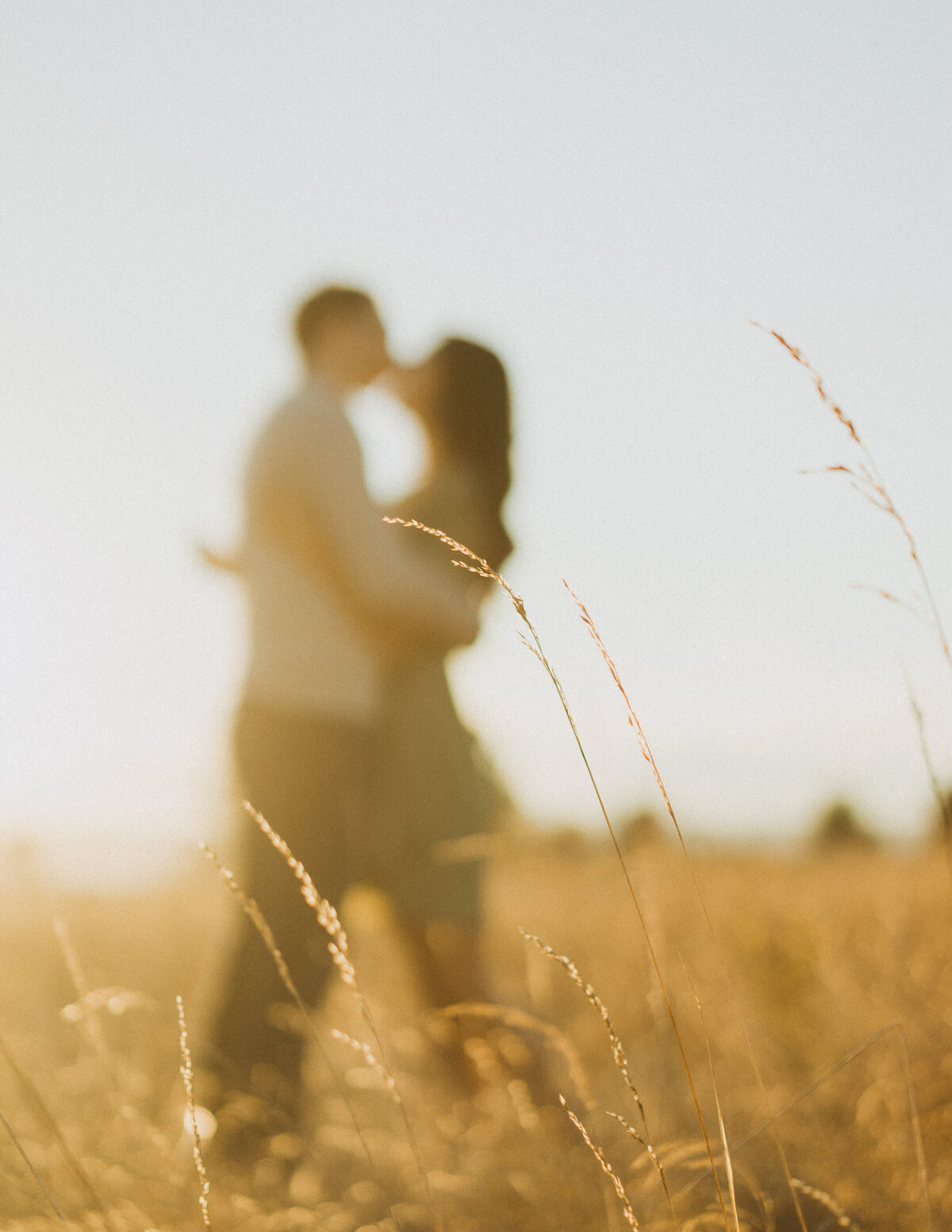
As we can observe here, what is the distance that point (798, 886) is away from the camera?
5.32 m

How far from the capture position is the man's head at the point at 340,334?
1.99 metres

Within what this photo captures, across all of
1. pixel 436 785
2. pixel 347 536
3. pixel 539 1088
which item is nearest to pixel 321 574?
pixel 347 536

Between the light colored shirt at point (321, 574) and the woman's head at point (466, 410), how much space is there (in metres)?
0.31

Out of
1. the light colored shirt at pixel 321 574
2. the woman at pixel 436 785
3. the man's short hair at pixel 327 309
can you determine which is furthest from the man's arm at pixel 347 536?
the man's short hair at pixel 327 309

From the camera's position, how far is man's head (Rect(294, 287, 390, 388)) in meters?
1.99

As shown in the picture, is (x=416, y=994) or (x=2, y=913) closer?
(x=416, y=994)

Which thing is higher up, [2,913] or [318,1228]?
[318,1228]

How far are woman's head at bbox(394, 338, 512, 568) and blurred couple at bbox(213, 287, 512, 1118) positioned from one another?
0.06m

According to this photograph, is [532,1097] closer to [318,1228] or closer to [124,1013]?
[318,1228]

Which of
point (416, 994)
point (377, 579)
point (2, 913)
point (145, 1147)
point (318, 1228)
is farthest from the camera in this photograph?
point (2, 913)

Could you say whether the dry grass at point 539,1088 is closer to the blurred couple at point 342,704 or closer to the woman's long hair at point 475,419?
the blurred couple at point 342,704

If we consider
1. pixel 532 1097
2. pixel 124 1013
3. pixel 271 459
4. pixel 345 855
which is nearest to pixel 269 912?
pixel 345 855

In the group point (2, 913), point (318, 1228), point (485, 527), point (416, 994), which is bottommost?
point (2, 913)

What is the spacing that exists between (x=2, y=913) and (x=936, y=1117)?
4321 mm
